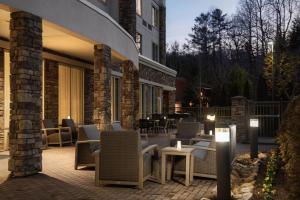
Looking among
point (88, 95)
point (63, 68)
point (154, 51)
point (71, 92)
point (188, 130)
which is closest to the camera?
point (188, 130)

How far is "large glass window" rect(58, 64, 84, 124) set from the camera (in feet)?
51.8

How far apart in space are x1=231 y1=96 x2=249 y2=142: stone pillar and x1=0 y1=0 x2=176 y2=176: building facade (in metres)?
4.15

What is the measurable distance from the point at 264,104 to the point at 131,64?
20.1 ft

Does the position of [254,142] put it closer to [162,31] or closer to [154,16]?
[154,16]

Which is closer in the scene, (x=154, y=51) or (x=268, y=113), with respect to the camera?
(x=268, y=113)

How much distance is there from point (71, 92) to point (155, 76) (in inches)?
351

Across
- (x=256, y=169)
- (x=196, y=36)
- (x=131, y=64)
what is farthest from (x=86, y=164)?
(x=196, y=36)

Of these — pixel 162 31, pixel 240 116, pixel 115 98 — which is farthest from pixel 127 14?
pixel 162 31

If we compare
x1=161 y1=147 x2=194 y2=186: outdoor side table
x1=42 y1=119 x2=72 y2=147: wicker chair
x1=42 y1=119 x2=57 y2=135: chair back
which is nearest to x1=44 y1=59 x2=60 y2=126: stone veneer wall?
x1=42 y1=119 x2=57 y2=135: chair back

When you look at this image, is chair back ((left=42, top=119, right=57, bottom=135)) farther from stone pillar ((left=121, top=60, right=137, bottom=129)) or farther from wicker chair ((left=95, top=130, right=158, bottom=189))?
wicker chair ((left=95, top=130, right=158, bottom=189))

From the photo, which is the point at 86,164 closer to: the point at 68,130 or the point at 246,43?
the point at 68,130

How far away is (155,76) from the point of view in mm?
24859

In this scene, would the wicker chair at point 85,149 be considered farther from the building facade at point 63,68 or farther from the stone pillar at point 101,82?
the stone pillar at point 101,82

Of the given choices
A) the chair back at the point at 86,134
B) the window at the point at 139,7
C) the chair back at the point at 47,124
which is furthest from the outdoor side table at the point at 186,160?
the window at the point at 139,7
